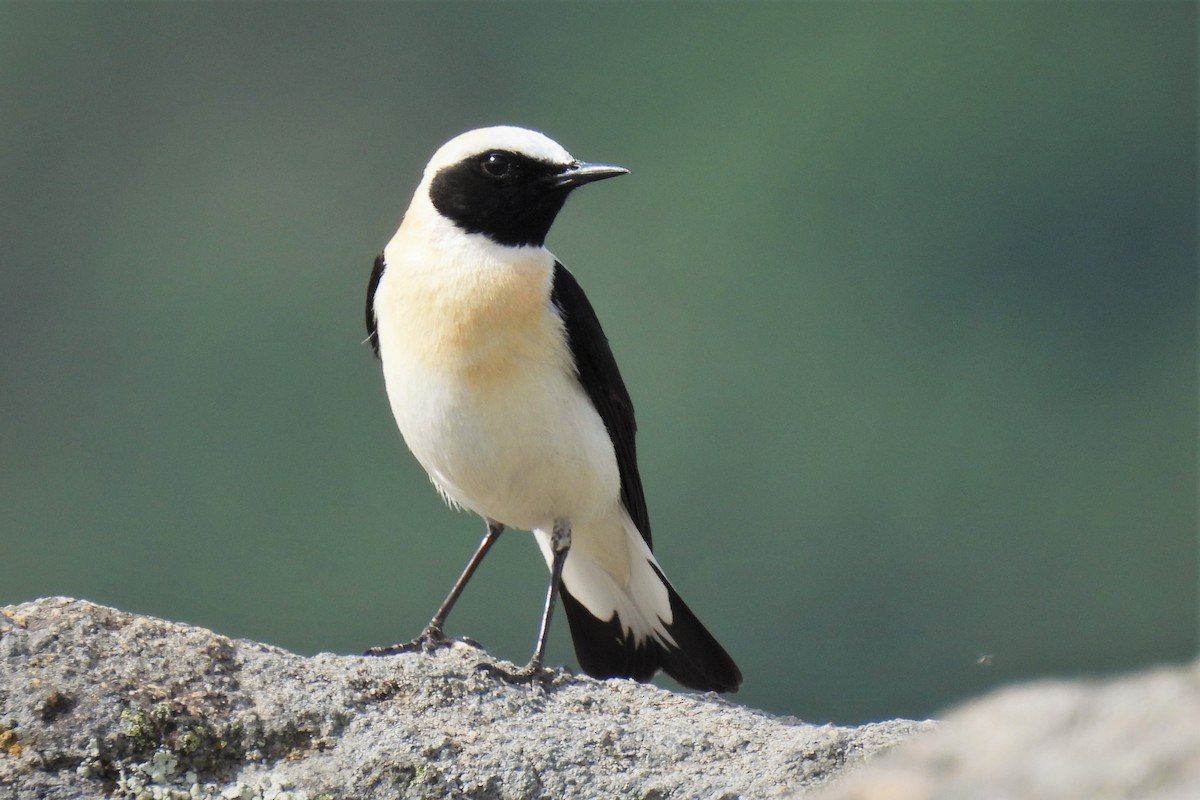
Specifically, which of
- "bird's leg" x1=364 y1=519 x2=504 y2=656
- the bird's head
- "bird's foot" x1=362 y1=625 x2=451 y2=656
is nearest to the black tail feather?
"bird's leg" x1=364 y1=519 x2=504 y2=656

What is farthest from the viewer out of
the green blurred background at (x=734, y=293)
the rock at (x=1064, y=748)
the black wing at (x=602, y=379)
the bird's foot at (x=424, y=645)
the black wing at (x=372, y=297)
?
the green blurred background at (x=734, y=293)

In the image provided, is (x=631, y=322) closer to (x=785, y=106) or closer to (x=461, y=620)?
(x=461, y=620)

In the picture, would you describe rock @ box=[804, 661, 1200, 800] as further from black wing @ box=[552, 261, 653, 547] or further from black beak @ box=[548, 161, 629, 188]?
black beak @ box=[548, 161, 629, 188]

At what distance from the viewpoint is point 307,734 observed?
4266mm

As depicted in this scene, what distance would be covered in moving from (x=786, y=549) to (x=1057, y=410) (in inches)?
470

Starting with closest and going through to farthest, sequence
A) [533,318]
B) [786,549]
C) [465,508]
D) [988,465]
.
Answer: [533,318]
[465,508]
[786,549]
[988,465]

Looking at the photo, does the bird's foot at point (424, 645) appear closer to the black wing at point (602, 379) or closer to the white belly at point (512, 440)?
the white belly at point (512, 440)

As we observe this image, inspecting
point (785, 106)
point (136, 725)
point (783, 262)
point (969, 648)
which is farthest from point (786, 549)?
point (136, 725)

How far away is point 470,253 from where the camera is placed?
634 centimetres

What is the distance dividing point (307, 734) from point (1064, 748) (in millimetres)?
2240

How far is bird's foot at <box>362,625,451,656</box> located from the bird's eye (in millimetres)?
1621

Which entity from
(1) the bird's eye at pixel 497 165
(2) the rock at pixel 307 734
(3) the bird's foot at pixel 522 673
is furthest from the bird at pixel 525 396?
(2) the rock at pixel 307 734

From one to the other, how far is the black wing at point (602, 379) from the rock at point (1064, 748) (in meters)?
3.82

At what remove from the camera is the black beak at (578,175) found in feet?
21.4
